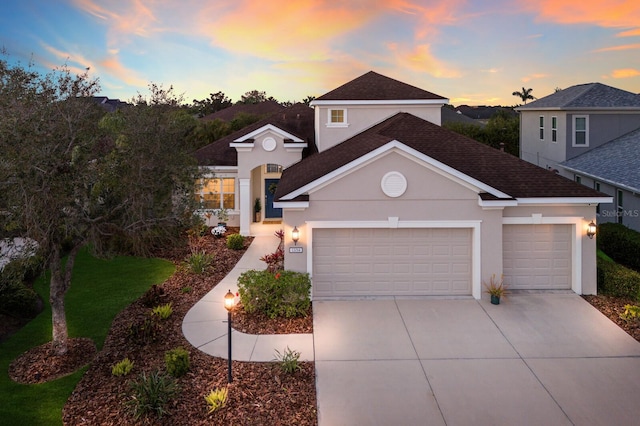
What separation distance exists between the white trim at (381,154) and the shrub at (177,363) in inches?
216

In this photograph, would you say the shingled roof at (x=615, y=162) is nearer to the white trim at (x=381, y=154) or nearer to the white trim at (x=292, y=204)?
the white trim at (x=381, y=154)

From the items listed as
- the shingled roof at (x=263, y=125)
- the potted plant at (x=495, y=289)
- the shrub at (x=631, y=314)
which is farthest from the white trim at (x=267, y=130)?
the shrub at (x=631, y=314)

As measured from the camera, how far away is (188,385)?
9180 mm

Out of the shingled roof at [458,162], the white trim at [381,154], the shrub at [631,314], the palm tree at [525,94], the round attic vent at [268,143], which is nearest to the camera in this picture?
the shrub at [631,314]

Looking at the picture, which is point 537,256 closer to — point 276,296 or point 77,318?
point 276,296

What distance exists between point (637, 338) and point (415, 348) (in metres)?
5.44

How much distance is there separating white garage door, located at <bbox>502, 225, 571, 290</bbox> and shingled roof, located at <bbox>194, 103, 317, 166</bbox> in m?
11.1

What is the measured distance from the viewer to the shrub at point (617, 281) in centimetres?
1390

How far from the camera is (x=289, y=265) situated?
1408 centimetres

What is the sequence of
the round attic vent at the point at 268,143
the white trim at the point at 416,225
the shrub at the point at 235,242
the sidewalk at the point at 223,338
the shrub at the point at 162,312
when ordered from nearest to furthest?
the sidewalk at the point at 223,338, the shrub at the point at 162,312, the white trim at the point at 416,225, the shrub at the point at 235,242, the round attic vent at the point at 268,143

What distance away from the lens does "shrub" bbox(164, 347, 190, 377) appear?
31.0 ft

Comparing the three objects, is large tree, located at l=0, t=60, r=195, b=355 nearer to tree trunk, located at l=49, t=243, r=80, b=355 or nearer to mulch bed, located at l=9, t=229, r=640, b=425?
tree trunk, located at l=49, t=243, r=80, b=355

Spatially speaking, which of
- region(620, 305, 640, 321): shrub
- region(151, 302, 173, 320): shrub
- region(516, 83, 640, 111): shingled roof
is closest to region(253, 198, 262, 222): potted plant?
region(151, 302, 173, 320): shrub

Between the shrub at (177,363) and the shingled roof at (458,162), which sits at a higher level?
the shingled roof at (458,162)
